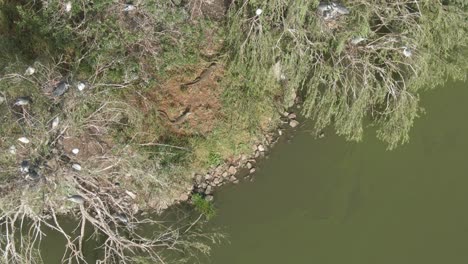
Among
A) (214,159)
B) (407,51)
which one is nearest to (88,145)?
(214,159)

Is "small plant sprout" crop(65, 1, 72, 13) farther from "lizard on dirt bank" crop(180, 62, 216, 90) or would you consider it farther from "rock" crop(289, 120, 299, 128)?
"rock" crop(289, 120, 299, 128)

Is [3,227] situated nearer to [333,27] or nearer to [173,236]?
[173,236]

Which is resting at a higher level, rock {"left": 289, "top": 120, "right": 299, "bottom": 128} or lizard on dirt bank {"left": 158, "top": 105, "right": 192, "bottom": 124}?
rock {"left": 289, "top": 120, "right": 299, "bottom": 128}

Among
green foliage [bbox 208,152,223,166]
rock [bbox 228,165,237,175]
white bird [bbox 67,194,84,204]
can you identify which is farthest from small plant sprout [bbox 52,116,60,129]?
rock [bbox 228,165,237,175]

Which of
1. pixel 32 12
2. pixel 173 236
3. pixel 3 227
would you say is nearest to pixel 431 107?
pixel 173 236

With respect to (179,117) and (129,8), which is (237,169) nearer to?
(179,117)
